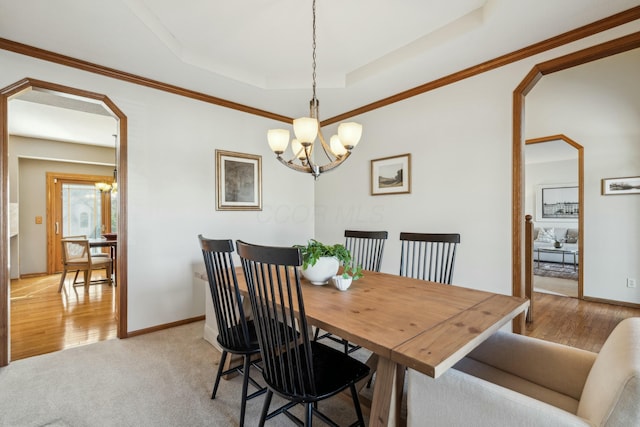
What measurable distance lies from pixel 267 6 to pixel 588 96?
365cm

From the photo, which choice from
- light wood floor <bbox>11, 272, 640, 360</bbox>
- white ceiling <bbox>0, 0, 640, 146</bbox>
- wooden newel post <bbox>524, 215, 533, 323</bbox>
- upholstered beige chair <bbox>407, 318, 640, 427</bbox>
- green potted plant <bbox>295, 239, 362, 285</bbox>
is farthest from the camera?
wooden newel post <bbox>524, 215, 533, 323</bbox>

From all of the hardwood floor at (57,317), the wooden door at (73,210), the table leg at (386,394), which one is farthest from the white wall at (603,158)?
the wooden door at (73,210)

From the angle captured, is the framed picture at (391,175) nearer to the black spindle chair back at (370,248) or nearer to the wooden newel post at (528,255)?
the black spindle chair back at (370,248)

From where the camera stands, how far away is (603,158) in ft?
14.3

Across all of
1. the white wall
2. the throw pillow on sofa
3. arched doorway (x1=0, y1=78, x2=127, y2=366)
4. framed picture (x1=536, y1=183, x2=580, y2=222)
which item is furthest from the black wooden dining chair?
framed picture (x1=536, y1=183, x2=580, y2=222)

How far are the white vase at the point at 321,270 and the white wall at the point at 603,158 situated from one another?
3208 millimetres

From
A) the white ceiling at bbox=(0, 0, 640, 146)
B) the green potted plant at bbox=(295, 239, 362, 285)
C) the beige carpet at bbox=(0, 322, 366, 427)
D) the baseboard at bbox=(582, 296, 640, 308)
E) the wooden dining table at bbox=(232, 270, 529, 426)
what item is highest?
the white ceiling at bbox=(0, 0, 640, 146)

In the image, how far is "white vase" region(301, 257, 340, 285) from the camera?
1798 millimetres

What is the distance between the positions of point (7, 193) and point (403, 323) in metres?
3.02

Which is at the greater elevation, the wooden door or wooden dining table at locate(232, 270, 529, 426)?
the wooden door

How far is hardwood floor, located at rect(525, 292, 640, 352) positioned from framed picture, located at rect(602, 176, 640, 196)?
5.10 ft

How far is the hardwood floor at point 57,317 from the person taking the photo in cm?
271

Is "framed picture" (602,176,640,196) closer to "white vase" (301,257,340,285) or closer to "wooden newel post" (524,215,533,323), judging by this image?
"wooden newel post" (524,215,533,323)

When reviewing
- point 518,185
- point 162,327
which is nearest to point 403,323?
point 518,185
